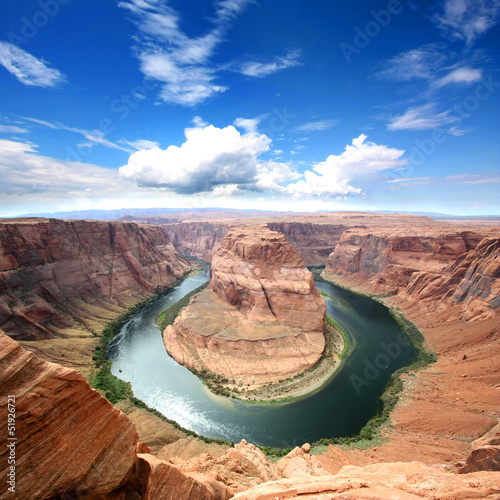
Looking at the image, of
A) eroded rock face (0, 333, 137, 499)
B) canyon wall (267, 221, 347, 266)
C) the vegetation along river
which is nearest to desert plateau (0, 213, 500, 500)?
eroded rock face (0, 333, 137, 499)

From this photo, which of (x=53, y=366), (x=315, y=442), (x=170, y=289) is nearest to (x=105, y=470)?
(x=53, y=366)

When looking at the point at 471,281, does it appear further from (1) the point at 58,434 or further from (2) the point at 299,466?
(1) the point at 58,434

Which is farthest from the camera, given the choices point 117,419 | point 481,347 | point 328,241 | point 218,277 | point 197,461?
point 328,241

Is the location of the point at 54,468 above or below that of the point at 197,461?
above

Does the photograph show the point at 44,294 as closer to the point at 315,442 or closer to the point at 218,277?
the point at 218,277

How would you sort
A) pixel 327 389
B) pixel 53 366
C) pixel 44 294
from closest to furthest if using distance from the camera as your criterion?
pixel 53 366 < pixel 327 389 < pixel 44 294

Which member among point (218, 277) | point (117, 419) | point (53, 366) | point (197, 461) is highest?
point (53, 366)

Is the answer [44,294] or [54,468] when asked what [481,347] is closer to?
[54,468]

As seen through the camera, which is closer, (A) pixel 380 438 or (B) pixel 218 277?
(A) pixel 380 438
